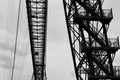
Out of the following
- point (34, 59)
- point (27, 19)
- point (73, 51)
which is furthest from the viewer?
point (34, 59)

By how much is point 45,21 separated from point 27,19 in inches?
127

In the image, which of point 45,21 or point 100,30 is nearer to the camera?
point 100,30

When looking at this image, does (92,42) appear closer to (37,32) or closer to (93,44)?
(93,44)

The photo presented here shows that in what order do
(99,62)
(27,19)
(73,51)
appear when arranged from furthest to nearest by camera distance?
(27,19), (73,51), (99,62)

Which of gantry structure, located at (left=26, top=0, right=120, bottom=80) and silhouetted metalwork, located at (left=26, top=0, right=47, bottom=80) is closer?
gantry structure, located at (left=26, top=0, right=120, bottom=80)

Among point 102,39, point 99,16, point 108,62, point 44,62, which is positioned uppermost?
point 99,16

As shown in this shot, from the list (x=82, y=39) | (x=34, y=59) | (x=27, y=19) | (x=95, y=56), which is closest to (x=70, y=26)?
(x=82, y=39)

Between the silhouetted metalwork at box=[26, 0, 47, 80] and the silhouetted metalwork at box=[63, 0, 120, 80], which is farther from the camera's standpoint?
the silhouetted metalwork at box=[26, 0, 47, 80]

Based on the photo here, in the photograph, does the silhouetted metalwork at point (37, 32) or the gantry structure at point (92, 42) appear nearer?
the gantry structure at point (92, 42)

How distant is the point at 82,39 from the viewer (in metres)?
Result: 29.2

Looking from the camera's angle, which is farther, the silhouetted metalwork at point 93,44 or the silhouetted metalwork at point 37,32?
the silhouetted metalwork at point 37,32

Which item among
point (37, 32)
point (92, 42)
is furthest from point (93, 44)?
point (37, 32)

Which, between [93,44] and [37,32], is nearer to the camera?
[93,44]

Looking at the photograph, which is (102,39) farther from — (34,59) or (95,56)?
(34,59)
